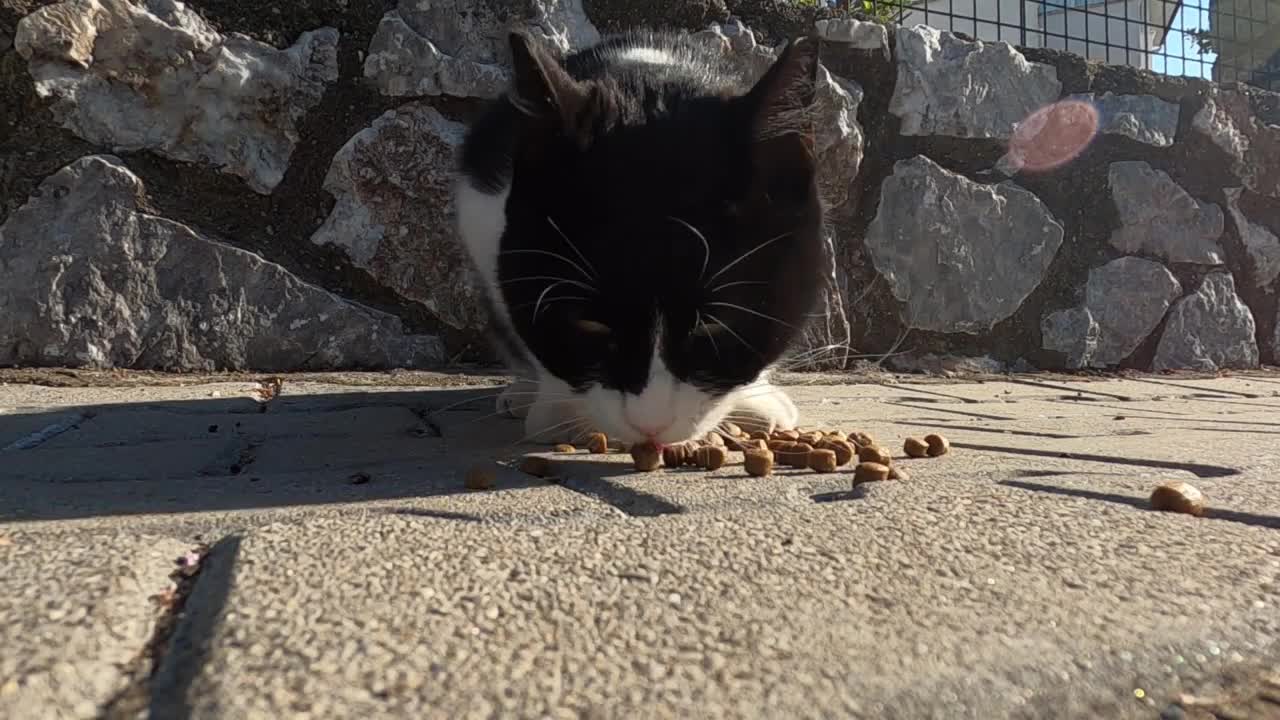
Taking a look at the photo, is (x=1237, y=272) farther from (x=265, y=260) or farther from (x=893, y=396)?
(x=265, y=260)

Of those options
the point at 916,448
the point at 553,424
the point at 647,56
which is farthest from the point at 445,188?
the point at 916,448

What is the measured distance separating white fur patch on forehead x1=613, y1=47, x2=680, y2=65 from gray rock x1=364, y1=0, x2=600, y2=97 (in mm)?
605

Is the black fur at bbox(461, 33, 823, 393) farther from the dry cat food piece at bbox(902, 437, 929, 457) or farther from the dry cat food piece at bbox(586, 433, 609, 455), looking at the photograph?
the dry cat food piece at bbox(902, 437, 929, 457)

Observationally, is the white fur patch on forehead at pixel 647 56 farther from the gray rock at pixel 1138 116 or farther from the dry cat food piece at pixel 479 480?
the gray rock at pixel 1138 116

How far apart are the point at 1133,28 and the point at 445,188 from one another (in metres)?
3.41

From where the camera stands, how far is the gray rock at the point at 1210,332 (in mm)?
3148

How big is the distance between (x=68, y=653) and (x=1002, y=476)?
91 cm

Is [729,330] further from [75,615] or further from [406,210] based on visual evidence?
Result: [406,210]

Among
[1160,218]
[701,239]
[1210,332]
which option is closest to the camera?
[701,239]

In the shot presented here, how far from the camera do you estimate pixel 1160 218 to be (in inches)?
123

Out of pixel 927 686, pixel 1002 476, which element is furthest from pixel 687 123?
pixel 927 686

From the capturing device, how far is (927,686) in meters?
0.43

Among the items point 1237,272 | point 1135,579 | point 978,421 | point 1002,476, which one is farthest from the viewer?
point 1237,272

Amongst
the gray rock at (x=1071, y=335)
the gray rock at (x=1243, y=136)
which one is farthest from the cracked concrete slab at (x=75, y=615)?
the gray rock at (x=1243, y=136)
